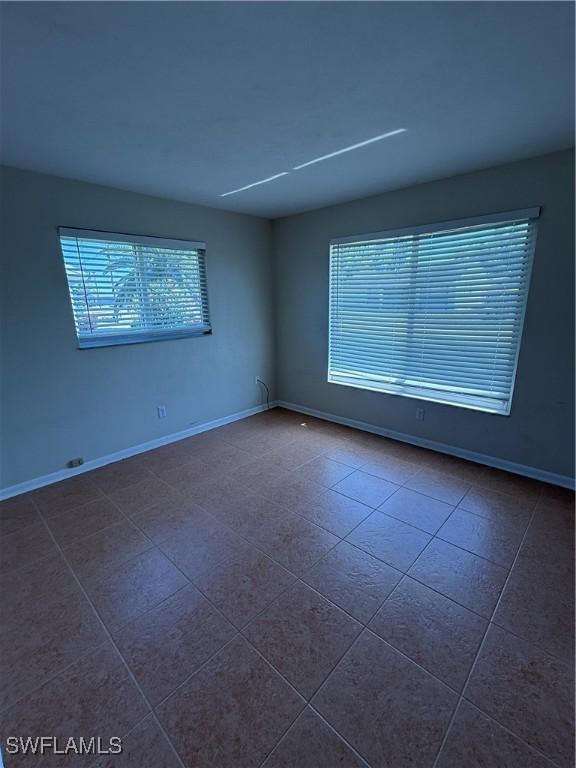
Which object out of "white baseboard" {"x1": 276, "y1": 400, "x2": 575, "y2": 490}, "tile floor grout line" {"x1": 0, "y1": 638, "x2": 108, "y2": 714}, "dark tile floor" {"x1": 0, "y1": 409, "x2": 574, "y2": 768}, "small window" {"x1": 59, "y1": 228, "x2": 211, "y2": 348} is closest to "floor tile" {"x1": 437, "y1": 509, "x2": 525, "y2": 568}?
"dark tile floor" {"x1": 0, "y1": 409, "x2": 574, "y2": 768}

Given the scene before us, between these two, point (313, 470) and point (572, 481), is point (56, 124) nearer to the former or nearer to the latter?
point (313, 470)

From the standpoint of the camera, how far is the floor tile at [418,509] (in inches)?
84.0

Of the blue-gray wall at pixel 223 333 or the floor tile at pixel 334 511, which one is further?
the blue-gray wall at pixel 223 333

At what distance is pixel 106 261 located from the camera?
2.75 m

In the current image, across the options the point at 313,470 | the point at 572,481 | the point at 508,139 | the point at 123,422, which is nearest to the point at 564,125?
the point at 508,139

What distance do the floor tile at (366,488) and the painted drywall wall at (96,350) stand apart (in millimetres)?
1883

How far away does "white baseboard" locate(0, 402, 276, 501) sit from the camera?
8.28ft

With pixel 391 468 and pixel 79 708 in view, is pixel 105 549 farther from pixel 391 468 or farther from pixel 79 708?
pixel 391 468

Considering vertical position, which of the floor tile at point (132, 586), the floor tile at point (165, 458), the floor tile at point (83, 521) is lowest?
the floor tile at point (132, 586)

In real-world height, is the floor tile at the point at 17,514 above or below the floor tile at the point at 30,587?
above

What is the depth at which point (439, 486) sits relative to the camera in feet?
8.30

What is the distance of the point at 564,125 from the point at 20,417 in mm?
4033

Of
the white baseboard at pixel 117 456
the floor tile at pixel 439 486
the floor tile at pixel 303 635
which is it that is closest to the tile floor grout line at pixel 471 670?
the floor tile at pixel 303 635

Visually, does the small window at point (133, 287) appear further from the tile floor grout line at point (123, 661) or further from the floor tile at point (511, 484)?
the floor tile at point (511, 484)
